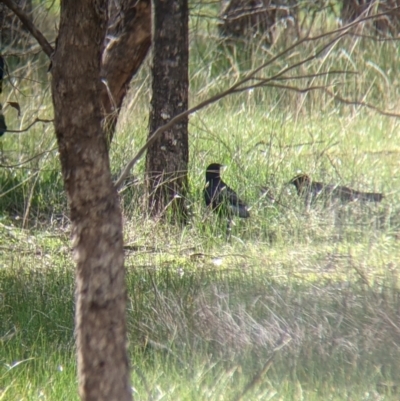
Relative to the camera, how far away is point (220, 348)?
10.3 feet

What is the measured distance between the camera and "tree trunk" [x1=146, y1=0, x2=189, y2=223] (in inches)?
210

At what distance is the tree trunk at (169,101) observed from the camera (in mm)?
5328

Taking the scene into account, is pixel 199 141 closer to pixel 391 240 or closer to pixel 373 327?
pixel 391 240

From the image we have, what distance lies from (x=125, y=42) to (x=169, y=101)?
2.14ft

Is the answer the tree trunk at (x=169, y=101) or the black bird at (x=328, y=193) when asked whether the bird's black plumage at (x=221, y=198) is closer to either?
the tree trunk at (x=169, y=101)

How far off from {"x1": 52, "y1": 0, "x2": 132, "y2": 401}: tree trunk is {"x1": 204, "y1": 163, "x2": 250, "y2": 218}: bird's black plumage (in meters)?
3.16

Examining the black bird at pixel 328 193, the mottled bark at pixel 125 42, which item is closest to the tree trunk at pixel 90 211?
the black bird at pixel 328 193

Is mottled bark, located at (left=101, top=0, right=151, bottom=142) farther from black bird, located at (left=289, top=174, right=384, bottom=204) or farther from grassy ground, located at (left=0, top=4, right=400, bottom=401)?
black bird, located at (left=289, top=174, right=384, bottom=204)

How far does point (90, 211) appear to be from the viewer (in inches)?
78.5

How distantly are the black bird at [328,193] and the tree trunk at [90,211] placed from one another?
3.14m

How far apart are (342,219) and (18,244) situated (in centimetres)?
204

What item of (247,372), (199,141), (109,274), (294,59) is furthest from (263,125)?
(109,274)

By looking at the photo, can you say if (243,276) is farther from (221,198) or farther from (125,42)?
(125,42)

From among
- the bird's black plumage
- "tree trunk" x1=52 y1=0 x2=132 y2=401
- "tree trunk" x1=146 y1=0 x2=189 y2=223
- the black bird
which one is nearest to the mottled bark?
"tree trunk" x1=146 y1=0 x2=189 y2=223
